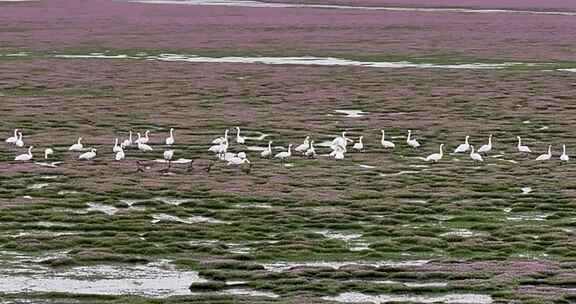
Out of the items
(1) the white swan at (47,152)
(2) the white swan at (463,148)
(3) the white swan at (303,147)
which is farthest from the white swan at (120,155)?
(2) the white swan at (463,148)

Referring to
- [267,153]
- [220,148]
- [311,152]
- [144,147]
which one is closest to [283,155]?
[267,153]

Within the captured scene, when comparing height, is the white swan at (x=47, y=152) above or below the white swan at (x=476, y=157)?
above

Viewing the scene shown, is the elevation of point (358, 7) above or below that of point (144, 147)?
above

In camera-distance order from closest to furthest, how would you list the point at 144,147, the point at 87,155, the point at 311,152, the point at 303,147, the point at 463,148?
the point at 87,155, the point at 311,152, the point at 303,147, the point at 144,147, the point at 463,148

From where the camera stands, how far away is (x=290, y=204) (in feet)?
98.1

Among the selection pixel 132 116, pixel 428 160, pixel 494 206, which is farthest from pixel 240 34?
pixel 494 206

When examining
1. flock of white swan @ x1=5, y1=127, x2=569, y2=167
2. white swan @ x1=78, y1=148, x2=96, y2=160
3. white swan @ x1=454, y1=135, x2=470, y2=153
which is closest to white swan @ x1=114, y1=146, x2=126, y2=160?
flock of white swan @ x1=5, y1=127, x2=569, y2=167

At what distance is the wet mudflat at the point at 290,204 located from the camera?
22.1 m

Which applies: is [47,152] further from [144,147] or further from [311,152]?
[311,152]

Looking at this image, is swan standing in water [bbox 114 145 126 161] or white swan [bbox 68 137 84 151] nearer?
swan standing in water [bbox 114 145 126 161]

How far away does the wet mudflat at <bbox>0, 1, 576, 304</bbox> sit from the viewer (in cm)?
2212

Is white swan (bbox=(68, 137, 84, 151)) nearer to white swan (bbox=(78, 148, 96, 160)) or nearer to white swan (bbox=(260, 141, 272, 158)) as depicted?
white swan (bbox=(78, 148, 96, 160))

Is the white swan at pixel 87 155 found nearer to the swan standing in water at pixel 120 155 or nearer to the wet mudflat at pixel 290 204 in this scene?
the wet mudflat at pixel 290 204

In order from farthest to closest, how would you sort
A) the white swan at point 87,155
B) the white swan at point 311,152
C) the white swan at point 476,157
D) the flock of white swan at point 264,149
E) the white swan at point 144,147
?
1. the white swan at point 144,147
2. the white swan at point 311,152
3. the white swan at point 476,157
4. the white swan at point 87,155
5. the flock of white swan at point 264,149
